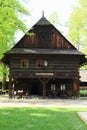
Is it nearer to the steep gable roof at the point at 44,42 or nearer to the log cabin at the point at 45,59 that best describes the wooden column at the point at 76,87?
the log cabin at the point at 45,59

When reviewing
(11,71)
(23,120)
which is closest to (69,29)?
(11,71)

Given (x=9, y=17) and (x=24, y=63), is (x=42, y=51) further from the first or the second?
(x=9, y=17)

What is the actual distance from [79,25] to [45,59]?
9372mm

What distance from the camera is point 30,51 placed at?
131 ft

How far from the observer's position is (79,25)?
47406 mm

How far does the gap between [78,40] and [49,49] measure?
8.75 meters

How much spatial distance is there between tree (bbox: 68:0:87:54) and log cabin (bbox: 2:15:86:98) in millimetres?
5862

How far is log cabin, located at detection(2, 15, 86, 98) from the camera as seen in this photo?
130ft

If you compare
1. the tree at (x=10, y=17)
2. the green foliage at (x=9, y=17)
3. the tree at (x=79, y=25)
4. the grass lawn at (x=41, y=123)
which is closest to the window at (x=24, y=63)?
the tree at (x=10, y=17)

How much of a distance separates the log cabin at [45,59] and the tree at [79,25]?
231 inches

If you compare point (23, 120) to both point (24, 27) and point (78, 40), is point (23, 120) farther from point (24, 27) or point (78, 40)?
point (78, 40)

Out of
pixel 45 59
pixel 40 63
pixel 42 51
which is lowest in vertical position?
pixel 40 63

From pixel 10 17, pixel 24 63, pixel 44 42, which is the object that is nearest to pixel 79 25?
pixel 44 42

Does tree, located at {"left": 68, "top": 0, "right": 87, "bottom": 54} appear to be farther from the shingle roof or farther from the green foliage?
the green foliage
